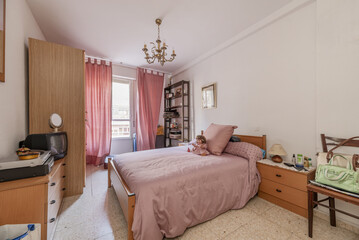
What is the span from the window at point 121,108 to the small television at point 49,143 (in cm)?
229

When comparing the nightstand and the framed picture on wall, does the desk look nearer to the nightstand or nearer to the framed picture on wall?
the nightstand

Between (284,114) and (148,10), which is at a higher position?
(148,10)

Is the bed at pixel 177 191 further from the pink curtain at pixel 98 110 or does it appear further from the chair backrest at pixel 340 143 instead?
the pink curtain at pixel 98 110

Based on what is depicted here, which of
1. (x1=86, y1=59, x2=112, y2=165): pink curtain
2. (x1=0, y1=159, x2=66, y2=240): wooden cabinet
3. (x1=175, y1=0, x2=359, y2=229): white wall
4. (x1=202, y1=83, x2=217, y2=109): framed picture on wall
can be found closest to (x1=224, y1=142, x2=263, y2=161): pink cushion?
(x1=175, y1=0, x2=359, y2=229): white wall

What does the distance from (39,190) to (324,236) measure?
2.58 m

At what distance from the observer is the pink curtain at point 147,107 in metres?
4.14

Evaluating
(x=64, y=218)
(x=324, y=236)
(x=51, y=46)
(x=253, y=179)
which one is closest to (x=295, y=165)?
(x=253, y=179)

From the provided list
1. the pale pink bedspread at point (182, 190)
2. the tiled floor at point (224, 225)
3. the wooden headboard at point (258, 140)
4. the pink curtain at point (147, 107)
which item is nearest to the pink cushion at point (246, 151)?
the pale pink bedspread at point (182, 190)

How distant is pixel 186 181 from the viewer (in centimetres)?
143

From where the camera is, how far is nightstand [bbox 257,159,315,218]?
160 cm

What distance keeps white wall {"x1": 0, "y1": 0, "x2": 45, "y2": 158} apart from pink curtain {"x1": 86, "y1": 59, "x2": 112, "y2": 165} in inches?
62.3

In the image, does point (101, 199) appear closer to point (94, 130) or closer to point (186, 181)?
point (186, 181)

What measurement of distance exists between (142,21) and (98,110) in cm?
241

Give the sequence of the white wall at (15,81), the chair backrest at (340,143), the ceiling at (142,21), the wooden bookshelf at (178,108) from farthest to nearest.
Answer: the wooden bookshelf at (178,108)
the ceiling at (142,21)
the white wall at (15,81)
the chair backrest at (340,143)
